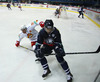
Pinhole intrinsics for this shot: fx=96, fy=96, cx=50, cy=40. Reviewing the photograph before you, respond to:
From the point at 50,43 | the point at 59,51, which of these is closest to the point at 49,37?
the point at 50,43

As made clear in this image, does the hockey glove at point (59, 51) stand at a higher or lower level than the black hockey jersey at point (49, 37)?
lower

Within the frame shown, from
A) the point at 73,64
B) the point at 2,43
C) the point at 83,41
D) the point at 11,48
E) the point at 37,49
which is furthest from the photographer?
the point at 83,41

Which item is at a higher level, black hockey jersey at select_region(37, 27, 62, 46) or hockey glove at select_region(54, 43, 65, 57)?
black hockey jersey at select_region(37, 27, 62, 46)

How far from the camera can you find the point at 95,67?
189 cm

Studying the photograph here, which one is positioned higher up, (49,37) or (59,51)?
(49,37)

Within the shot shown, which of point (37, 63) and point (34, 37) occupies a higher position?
point (34, 37)

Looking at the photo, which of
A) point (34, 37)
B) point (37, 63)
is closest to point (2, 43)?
point (34, 37)

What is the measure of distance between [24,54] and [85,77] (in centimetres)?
143

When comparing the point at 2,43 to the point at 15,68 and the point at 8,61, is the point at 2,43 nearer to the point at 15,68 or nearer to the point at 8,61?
the point at 8,61

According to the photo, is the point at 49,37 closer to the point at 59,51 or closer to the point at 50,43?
the point at 50,43

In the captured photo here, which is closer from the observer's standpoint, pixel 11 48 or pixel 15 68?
pixel 15 68

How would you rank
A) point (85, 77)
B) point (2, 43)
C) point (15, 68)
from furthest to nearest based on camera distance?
1. point (2, 43)
2. point (15, 68)
3. point (85, 77)

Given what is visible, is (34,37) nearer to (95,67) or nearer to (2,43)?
(2,43)

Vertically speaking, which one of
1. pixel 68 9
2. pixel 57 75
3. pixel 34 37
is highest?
pixel 68 9
